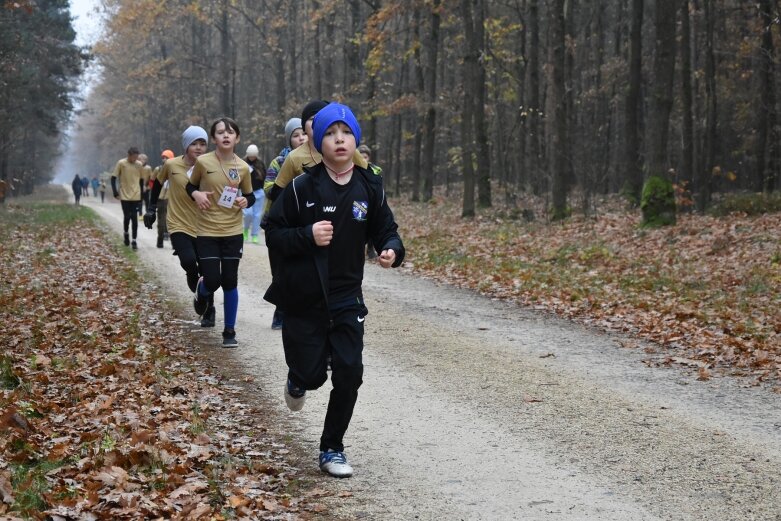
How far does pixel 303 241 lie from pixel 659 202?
15.7m

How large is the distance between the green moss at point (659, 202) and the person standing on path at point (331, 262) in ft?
49.8

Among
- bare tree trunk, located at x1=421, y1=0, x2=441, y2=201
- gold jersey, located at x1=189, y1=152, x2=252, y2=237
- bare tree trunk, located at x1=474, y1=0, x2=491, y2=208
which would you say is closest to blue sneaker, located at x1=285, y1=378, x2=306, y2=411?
gold jersey, located at x1=189, y1=152, x2=252, y2=237

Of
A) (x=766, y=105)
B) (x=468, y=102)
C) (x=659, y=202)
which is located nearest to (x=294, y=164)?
(x=659, y=202)

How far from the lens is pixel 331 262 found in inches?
208

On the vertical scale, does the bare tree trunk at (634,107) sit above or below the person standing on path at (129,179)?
above

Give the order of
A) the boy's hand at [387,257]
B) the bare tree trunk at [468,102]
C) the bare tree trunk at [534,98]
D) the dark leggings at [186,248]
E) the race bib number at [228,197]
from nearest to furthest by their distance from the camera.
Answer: the boy's hand at [387,257]
the race bib number at [228,197]
the dark leggings at [186,248]
the bare tree trunk at [468,102]
the bare tree trunk at [534,98]

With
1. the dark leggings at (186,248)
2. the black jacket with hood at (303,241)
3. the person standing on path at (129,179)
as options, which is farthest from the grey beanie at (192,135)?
the person standing on path at (129,179)

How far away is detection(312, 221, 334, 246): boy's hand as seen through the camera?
5.04m

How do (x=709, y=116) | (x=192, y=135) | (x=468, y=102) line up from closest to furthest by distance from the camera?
1. (x=192, y=135)
2. (x=709, y=116)
3. (x=468, y=102)

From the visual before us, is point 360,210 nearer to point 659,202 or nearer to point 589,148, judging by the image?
point 659,202

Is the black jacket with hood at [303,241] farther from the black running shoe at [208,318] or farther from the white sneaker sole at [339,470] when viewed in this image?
the black running shoe at [208,318]

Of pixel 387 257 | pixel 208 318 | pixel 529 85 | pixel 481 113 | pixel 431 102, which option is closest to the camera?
pixel 387 257

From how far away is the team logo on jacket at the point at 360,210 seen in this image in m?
5.31

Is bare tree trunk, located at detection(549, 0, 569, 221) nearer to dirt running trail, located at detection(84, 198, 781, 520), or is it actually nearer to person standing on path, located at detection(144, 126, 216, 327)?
dirt running trail, located at detection(84, 198, 781, 520)
